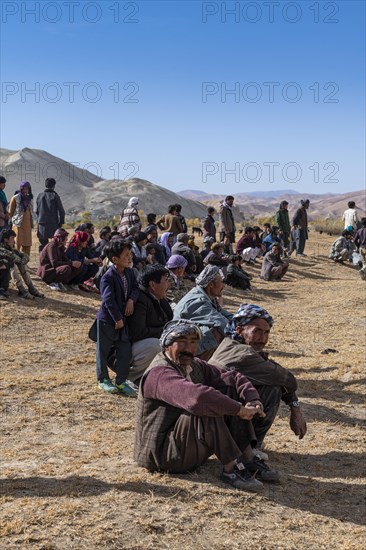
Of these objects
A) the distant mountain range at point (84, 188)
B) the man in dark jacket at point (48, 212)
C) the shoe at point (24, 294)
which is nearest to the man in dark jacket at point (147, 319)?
the shoe at point (24, 294)

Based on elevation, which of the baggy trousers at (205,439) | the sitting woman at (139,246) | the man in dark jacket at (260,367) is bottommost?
the baggy trousers at (205,439)

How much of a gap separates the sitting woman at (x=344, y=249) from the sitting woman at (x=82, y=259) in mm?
10122

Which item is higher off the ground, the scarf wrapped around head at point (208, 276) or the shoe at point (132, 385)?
the scarf wrapped around head at point (208, 276)

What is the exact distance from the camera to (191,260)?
48.7ft

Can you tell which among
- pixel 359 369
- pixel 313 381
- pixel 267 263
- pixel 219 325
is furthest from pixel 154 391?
pixel 267 263

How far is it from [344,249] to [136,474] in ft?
58.9

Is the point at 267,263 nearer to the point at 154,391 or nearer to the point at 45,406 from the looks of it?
the point at 45,406

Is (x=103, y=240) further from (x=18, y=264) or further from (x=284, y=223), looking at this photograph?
(x=284, y=223)

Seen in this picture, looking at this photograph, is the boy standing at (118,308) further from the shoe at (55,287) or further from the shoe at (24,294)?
the shoe at (55,287)

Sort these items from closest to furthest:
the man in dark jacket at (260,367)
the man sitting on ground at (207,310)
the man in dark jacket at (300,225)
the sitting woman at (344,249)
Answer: the man in dark jacket at (260,367)
the man sitting on ground at (207,310)
the man in dark jacket at (300,225)
the sitting woman at (344,249)

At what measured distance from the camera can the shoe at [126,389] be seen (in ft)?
23.4

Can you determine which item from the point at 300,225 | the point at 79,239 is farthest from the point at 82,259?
the point at 300,225

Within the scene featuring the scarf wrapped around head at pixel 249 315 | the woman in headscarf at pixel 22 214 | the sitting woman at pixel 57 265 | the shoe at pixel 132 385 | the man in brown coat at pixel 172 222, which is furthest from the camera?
the man in brown coat at pixel 172 222

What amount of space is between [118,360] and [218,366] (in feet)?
7.10
